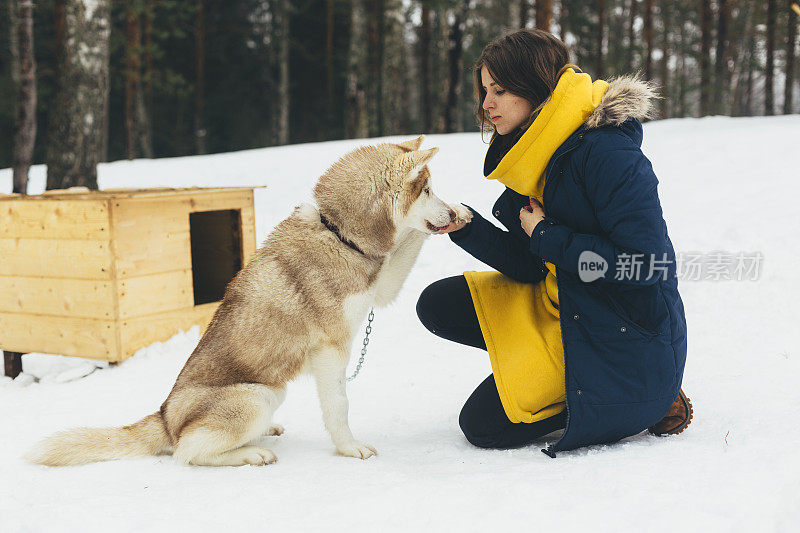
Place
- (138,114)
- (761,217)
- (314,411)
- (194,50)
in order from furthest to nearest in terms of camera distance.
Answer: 1. (194,50)
2. (138,114)
3. (761,217)
4. (314,411)

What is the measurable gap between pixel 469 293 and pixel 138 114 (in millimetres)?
16407

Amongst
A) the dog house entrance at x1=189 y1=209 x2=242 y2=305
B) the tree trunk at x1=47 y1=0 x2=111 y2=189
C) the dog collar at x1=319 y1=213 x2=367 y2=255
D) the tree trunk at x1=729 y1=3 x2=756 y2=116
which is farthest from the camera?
the tree trunk at x1=729 y1=3 x2=756 y2=116

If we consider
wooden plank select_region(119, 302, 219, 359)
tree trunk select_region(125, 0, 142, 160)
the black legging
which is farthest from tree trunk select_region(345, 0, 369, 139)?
the black legging

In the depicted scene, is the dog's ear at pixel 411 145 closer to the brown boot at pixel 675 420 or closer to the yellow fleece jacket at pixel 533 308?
the yellow fleece jacket at pixel 533 308

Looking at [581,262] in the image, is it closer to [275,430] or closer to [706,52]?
[275,430]

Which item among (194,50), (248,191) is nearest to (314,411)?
(248,191)

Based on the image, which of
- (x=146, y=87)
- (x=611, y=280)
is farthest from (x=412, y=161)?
(x=146, y=87)

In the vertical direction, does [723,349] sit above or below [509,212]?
below

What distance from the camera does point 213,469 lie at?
2525mm

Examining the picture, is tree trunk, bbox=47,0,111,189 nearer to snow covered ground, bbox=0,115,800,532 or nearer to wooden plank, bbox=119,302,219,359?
snow covered ground, bbox=0,115,800,532

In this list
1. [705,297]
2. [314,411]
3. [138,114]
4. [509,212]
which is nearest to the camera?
[509,212]

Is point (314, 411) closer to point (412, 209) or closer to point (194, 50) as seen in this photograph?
point (412, 209)

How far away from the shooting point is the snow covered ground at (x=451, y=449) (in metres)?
1.98

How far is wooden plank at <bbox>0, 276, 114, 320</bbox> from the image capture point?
408 cm
